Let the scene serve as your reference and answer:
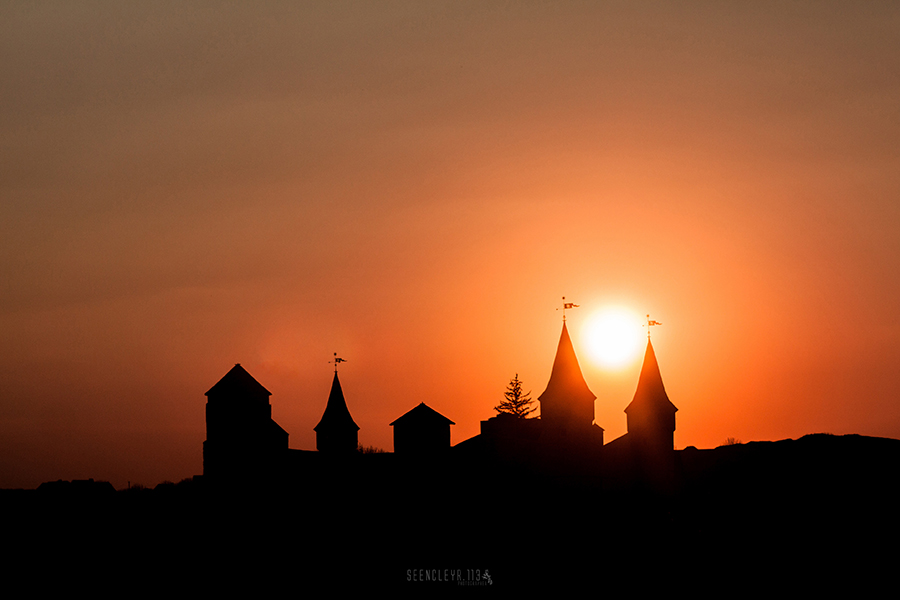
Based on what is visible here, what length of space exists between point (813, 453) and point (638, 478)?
3232cm

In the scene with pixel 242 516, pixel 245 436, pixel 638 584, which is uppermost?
pixel 245 436

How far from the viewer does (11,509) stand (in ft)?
256

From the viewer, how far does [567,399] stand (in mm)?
75500

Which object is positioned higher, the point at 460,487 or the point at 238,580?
the point at 460,487

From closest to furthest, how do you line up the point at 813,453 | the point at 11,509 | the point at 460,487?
the point at 460,487, the point at 11,509, the point at 813,453

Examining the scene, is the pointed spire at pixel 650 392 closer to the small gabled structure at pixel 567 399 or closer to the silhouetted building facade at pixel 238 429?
the small gabled structure at pixel 567 399

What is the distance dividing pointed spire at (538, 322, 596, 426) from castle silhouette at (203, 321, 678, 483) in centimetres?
6

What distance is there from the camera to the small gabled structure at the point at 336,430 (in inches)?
3268

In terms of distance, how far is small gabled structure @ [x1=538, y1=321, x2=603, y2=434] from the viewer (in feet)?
248

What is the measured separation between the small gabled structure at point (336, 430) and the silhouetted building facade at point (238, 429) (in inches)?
339

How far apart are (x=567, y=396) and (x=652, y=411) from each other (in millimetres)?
5565

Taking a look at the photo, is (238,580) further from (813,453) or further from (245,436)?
(813,453)

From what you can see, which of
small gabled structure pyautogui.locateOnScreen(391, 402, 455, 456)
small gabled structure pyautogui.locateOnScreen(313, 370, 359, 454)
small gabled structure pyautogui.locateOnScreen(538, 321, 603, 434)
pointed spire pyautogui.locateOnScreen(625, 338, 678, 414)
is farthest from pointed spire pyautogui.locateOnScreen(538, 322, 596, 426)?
small gabled structure pyautogui.locateOnScreen(313, 370, 359, 454)

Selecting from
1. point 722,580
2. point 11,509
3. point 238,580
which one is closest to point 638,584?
point 722,580
